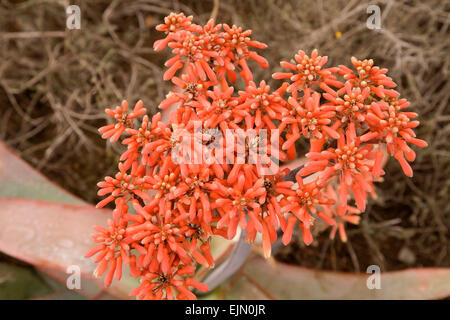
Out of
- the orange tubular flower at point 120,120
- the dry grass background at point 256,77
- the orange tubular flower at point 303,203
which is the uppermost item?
the dry grass background at point 256,77

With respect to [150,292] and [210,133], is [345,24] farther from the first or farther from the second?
[150,292]

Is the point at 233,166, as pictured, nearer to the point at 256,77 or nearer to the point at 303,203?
the point at 303,203

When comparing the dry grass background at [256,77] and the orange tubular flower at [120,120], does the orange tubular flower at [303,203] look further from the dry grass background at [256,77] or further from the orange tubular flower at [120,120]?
the dry grass background at [256,77]

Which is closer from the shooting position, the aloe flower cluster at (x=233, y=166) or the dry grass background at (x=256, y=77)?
the aloe flower cluster at (x=233, y=166)

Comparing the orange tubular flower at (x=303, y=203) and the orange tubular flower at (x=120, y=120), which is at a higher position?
the orange tubular flower at (x=120, y=120)

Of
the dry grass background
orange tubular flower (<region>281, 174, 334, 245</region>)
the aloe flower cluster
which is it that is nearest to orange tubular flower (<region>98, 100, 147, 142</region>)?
the aloe flower cluster

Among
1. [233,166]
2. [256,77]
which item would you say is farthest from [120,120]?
[256,77]

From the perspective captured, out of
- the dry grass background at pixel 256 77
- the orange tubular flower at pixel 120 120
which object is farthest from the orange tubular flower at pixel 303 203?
the dry grass background at pixel 256 77

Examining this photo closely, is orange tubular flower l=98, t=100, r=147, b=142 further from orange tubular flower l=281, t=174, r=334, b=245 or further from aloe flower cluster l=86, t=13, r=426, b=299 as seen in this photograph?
orange tubular flower l=281, t=174, r=334, b=245

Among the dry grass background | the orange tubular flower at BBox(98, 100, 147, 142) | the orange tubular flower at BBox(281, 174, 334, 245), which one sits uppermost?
the dry grass background
